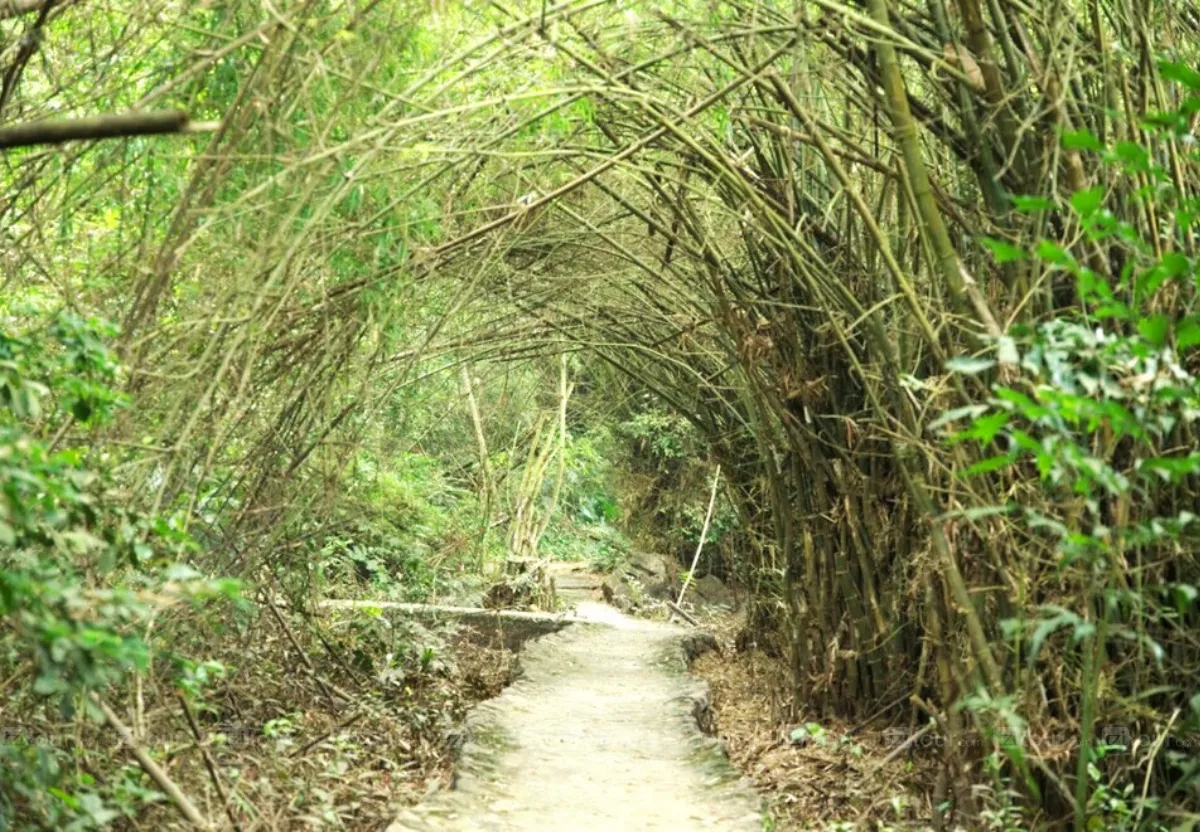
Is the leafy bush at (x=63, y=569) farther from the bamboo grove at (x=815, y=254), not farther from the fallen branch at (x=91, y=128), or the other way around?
the fallen branch at (x=91, y=128)

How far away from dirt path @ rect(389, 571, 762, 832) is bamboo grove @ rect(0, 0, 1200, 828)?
715 millimetres

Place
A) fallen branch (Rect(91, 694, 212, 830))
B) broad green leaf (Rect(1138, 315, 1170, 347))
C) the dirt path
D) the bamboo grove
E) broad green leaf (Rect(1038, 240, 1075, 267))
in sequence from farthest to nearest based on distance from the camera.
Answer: the dirt path
the bamboo grove
fallen branch (Rect(91, 694, 212, 830))
broad green leaf (Rect(1138, 315, 1170, 347))
broad green leaf (Rect(1038, 240, 1075, 267))

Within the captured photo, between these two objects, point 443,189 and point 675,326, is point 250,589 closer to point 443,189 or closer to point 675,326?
point 443,189

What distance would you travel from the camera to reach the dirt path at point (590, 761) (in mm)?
4090

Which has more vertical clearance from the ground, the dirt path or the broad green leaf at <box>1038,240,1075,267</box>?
the broad green leaf at <box>1038,240,1075,267</box>

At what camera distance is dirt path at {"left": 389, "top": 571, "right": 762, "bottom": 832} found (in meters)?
4.09

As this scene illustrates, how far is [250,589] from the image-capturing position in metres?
4.96

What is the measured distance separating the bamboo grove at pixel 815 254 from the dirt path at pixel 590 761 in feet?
2.35

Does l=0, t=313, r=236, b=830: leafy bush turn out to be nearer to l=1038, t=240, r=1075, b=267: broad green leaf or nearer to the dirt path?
the dirt path

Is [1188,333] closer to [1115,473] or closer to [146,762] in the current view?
[1115,473]

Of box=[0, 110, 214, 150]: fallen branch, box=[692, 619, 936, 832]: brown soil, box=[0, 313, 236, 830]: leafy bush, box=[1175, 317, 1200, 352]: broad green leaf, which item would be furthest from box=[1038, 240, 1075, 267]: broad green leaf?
box=[692, 619, 936, 832]: brown soil

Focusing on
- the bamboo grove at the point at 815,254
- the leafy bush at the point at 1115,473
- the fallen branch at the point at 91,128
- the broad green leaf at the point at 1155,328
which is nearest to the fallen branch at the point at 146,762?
the bamboo grove at the point at 815,254

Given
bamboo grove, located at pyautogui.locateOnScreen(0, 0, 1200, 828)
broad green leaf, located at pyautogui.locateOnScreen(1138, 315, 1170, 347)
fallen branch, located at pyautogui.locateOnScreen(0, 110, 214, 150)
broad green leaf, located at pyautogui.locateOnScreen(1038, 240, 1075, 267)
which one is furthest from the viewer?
bamboo grove, located at pyautogui.locateOnScreen(0, 0, 1200, 828)

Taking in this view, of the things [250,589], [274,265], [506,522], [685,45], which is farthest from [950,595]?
[506,522]
